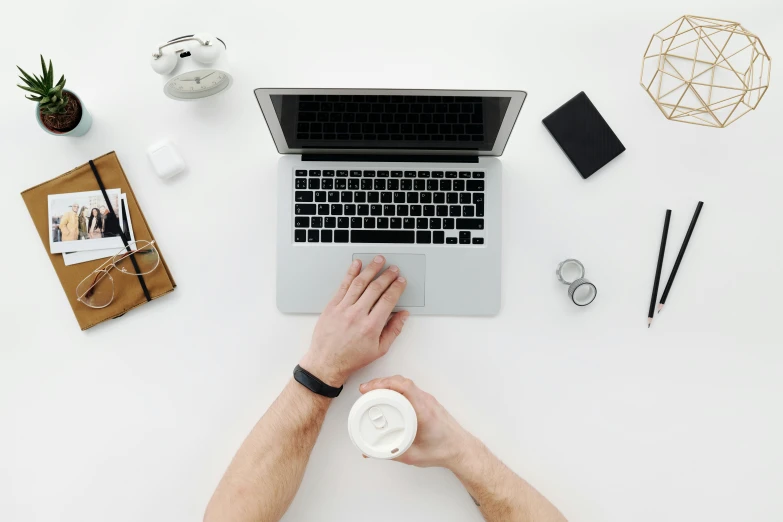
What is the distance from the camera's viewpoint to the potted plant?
3.51ft

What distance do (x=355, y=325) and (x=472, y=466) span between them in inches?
14.2

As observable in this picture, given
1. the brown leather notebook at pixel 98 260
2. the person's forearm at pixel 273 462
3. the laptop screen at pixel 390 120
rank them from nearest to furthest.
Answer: the laptop screen at pixel 390 120 → the person's forearm at pixel 273 462 → the brown leather notebook at pixel 98 260

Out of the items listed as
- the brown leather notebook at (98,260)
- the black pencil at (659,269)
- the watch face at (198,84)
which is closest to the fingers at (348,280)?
the brown leather notebook at (98,260)

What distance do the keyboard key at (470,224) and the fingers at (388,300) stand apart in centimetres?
17

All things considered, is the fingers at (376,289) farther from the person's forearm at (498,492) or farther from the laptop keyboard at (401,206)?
the person's forearm at (498,492)

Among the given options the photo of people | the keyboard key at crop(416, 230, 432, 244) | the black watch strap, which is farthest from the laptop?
the photo of people

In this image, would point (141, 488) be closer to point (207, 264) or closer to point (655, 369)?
point (207, 264)

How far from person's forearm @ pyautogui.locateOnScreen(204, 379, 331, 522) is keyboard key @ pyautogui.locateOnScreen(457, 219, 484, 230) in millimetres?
456

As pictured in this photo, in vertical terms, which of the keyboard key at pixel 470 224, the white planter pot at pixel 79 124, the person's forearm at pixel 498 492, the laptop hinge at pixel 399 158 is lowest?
the person's forearm at pixel 498 492

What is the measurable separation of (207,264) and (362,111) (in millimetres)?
476

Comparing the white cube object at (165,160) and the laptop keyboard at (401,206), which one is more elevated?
the white cube object at (165,160)

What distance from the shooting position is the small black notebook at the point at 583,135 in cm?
113

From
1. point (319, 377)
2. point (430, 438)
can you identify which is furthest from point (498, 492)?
point (319, 377)

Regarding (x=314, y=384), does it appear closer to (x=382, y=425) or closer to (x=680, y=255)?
(x=382, y=425)
